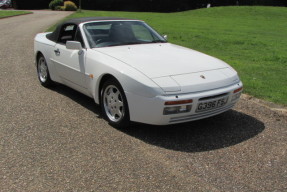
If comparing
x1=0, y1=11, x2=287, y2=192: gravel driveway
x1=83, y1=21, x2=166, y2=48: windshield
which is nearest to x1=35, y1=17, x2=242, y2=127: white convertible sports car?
x1=83, y1=21, x2=166, y2=48: windshield

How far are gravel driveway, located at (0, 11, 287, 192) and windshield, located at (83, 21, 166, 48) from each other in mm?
1063

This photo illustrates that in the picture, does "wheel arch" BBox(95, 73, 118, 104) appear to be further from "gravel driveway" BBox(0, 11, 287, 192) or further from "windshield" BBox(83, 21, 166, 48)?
"windshield" BBox(83, 21, 166, 48)

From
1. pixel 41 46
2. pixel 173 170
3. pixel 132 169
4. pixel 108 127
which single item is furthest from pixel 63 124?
pixel 41 46

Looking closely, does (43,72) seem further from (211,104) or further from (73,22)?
(211,104)

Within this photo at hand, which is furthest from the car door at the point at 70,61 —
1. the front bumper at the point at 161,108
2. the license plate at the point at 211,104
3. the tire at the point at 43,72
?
the license plate at the point at 211,104

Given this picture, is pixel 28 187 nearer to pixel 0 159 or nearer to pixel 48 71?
pixel 0 159

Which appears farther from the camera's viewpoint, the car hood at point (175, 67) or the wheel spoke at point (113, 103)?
the wheel spoke at point (113, 103)

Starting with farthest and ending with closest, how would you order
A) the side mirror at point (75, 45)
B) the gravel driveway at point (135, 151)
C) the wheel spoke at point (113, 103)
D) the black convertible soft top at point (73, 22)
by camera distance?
1. the black convertible soft top at point (73, 22)
2. the side mirror at point (75, 45)
3. the wheel spoke at point (113, 103)
4. the gravel driveway at point (135, 151)

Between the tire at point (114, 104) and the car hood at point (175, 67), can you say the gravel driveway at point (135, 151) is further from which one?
the car hood at point (175, 67)

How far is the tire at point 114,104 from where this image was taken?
426 cm

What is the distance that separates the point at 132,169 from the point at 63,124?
1552 mm

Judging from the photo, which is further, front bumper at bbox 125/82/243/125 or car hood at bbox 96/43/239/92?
car hood at bbox 96/43/239/92

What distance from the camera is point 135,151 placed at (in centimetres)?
384

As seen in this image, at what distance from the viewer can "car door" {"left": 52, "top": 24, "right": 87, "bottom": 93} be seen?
5035 millimetres
